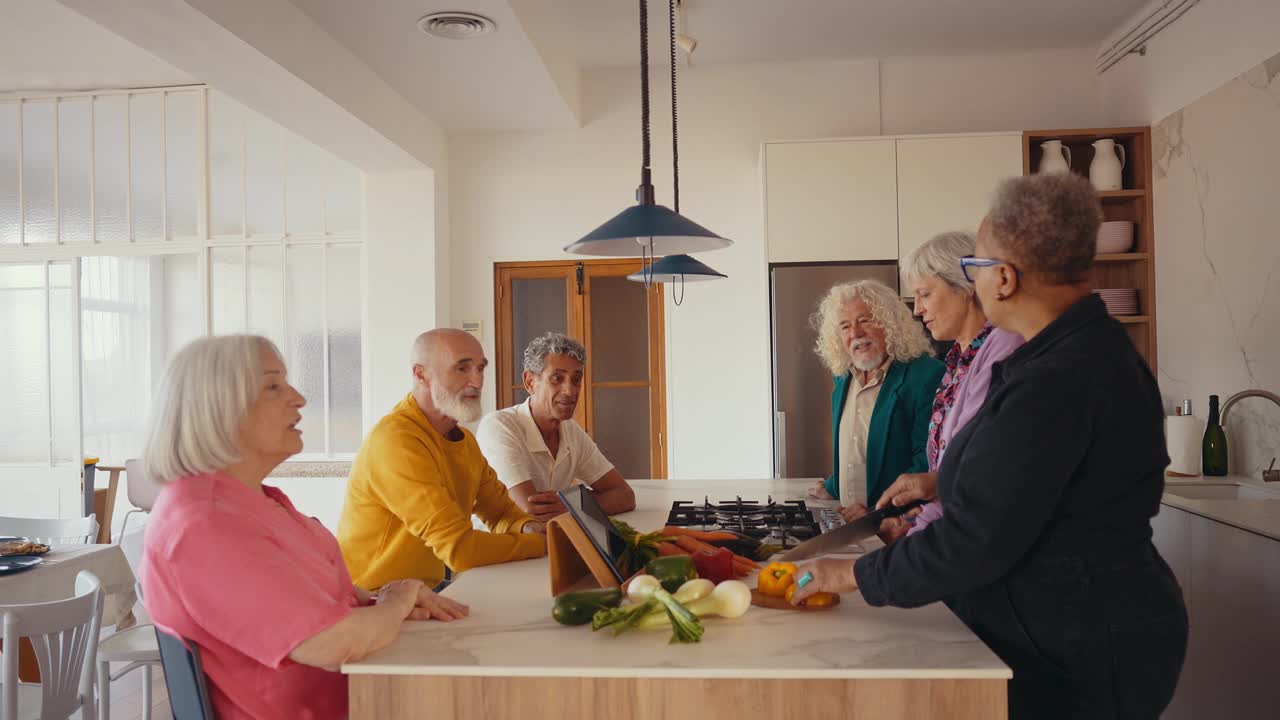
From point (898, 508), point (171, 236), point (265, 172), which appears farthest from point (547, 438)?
point (171, 236)

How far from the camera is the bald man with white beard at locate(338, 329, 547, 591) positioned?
212 cm

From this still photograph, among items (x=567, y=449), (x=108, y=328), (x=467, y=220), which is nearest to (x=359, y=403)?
(x=467, y=220)

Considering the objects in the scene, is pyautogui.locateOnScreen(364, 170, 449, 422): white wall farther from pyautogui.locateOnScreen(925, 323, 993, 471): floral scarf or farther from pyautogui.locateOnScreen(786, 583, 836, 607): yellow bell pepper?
pyautogui.locateOnScreen(786, 583, 836, 607): yellow bell pepper

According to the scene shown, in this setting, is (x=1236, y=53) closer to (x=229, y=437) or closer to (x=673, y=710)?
(x=673, y=710)

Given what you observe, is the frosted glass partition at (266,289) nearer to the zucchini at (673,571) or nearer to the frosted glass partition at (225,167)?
the frosted glass partition at (225,167)

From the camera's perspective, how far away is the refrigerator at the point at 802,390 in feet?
14.7

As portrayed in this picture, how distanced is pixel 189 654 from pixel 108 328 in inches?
202

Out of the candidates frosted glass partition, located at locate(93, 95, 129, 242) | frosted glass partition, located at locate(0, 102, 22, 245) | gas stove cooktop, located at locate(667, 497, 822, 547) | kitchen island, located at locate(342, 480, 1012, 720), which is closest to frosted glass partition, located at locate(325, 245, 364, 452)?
frosted glass partition, located at locate(93, 95, 129, 242)

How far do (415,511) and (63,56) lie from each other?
4.37 meters

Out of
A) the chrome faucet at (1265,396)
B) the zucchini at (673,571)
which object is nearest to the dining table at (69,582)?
the zucchini at (673,571)

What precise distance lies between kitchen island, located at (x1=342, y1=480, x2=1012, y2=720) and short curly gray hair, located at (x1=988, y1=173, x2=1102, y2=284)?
61cm

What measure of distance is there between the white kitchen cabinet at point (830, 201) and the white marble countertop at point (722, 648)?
3.13 metres

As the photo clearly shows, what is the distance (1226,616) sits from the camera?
2.54m

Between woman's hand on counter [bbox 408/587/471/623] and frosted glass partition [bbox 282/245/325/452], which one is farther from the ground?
frosted glass partition [bbox 282/245/325/452]
